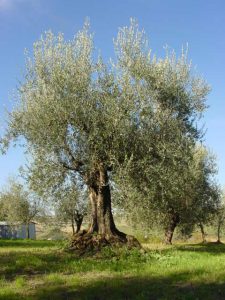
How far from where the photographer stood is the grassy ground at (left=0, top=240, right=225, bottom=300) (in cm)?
1214

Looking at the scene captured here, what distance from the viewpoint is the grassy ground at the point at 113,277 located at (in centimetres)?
1214

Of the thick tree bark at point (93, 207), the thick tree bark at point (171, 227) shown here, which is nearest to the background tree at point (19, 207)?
the thick tree bark at point (171, 227)

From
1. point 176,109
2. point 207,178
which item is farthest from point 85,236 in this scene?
point 207,178

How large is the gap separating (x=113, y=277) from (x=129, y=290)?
2.42 metres

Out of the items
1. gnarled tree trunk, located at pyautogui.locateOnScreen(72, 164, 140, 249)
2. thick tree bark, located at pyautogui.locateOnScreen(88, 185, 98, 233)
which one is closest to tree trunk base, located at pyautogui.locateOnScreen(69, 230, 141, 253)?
gnarled tree trunk, located at pyautogui.locateOnScreen(72, 164, 140, 249)

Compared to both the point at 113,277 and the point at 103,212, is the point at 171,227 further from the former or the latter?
the point at 113,277

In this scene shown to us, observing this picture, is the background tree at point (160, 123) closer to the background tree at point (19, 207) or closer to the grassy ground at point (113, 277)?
the grassy ground at point (113, 277)

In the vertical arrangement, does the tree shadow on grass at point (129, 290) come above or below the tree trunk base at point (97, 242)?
below

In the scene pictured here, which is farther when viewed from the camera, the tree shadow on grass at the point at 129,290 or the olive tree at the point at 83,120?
the olive tree at the point at 83,120

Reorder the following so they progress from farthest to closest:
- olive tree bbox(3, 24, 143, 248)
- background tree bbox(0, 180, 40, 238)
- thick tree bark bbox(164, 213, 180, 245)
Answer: background tree bbox(0, 180, 40, 238)
thick tree bark bbox(164, 213, 180, 245)
olive tree bbox(3, 24, 143, 248)

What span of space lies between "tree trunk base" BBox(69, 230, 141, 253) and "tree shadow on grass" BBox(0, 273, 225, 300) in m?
8.10

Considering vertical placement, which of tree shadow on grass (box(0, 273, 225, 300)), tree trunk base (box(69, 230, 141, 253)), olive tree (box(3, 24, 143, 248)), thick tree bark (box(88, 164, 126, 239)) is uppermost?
olive tree (box(3, 24, 143, 248))

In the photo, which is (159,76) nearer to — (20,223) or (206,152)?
(206,152)

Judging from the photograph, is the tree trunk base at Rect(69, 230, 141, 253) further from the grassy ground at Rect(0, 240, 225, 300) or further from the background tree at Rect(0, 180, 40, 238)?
the background tree at Rect(0, 180, 40, 238)
